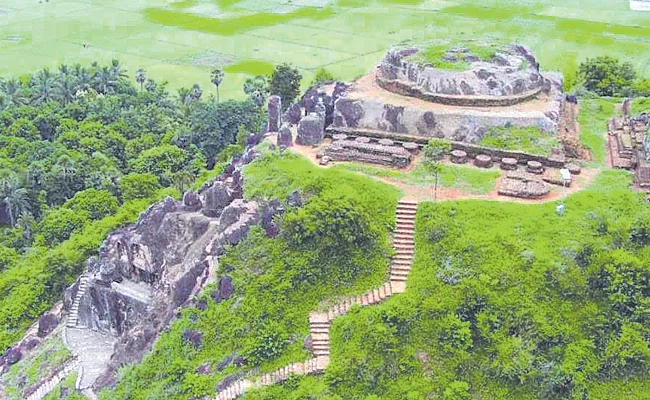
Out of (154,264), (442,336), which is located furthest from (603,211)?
(154,264)

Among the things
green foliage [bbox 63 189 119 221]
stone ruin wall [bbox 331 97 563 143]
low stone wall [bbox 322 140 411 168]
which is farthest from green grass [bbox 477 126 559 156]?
green foliage [bbox 63 189 119 221]

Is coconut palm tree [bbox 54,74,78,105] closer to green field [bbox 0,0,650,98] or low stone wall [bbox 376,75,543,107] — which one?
green field [bbox 0,0,650,98]

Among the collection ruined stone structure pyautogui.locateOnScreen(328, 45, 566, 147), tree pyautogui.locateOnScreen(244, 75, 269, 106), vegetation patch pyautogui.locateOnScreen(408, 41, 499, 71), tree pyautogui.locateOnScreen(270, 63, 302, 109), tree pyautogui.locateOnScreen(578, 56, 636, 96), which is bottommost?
tree pyautogui.locateOnScreen(244, 75, 269, 106)

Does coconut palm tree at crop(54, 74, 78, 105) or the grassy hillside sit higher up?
the grassy hillside

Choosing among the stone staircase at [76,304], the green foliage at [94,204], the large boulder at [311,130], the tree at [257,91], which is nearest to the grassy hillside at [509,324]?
the large boulder at [311,130]

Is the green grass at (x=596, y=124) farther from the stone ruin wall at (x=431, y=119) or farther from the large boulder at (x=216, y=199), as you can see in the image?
the large boulder at (x=216, y=199)

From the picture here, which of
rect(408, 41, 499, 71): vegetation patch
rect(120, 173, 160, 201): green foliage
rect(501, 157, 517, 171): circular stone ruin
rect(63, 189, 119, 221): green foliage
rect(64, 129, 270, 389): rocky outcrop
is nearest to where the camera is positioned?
rect(64, 129, 270, 389): rocky outcrop
